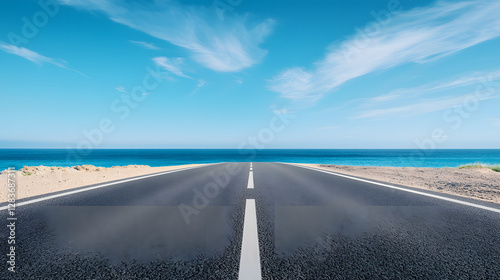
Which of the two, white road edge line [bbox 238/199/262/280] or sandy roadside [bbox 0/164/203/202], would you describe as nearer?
white road edge line [bbox 238/199/262/280]

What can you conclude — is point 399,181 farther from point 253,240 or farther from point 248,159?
point 248,159

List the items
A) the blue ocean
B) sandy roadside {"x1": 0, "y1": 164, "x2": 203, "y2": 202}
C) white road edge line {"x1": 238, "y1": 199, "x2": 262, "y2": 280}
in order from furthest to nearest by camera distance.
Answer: the blue ocean → sandy roadside {"x1": 0, "y1": 164, "x2": 203, "y2": 202} → white road edge line {"x1": 238, "y1": 199, "x2": 262, "y2": 280}

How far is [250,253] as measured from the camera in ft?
7.77

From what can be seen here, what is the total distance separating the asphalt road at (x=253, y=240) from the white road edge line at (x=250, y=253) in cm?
1

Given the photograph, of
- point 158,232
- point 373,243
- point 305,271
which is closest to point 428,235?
point 373,243

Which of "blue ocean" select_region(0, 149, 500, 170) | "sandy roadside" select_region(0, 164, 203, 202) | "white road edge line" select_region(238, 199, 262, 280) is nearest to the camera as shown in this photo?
"white road edge line" select_region(238, 199, 262, 280)

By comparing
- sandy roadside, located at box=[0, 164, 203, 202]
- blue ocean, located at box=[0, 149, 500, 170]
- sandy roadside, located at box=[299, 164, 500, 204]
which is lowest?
blue ocean, located at box=[0, 149, 500, 170]

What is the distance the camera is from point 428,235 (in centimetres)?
297

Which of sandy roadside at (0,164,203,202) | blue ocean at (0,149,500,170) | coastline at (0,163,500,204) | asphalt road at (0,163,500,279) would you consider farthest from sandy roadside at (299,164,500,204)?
blue ocean at (0,149,500,170)

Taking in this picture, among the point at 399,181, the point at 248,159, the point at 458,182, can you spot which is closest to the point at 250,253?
the point at 399,181

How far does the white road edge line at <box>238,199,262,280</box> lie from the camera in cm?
196

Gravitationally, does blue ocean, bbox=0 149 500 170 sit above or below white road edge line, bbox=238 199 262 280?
below

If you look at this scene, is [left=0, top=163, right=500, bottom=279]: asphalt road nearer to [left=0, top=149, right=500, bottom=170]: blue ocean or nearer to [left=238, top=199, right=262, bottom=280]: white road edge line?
[left=238, top=199, right=262, bottom=280]: white road edge line

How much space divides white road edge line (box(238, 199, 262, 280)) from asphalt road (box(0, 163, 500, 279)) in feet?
0.04
